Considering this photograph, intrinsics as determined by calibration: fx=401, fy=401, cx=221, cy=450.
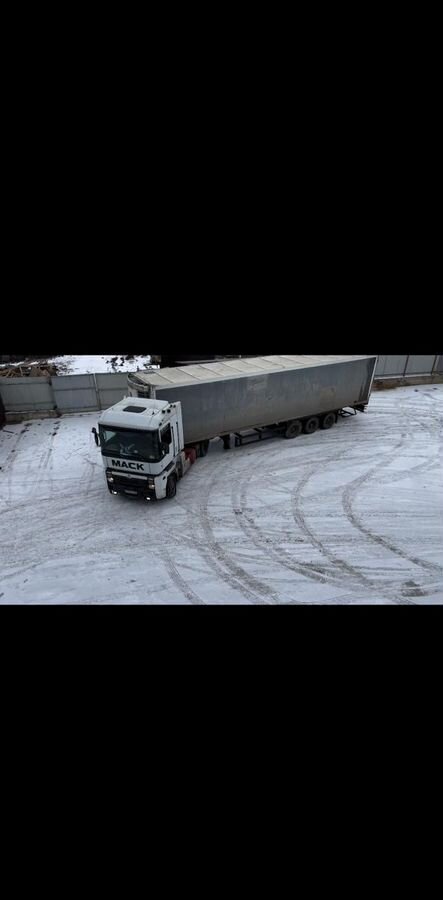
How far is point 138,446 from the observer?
11117 millimetres

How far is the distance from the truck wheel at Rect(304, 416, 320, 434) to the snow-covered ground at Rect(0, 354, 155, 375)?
395 inches

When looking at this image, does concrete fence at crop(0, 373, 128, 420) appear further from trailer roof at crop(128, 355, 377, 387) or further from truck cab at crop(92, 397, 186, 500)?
truck cab at crop(92, 397, 186, 500)

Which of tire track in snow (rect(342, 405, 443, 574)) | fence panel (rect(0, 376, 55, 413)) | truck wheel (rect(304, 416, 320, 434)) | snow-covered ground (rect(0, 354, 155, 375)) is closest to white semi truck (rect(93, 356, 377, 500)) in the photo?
truck wheel (rect(304, 416, 320, 434))

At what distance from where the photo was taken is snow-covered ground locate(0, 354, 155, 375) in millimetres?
21391

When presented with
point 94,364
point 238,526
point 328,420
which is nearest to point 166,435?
point 238,526

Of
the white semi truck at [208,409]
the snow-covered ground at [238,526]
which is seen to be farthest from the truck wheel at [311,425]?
the snow-covered ground at [238,526]

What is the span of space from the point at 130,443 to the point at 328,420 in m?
9.13

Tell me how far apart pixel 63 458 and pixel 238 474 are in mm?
6368

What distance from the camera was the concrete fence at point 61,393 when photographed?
1730cm

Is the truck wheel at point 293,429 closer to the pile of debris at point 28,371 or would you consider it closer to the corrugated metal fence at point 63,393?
the corrugated metal fence at point 63,393

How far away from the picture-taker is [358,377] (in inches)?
648

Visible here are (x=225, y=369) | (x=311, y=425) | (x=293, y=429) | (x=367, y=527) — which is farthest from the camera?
(x=311, y=425)

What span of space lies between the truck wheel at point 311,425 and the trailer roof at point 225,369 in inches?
91.8

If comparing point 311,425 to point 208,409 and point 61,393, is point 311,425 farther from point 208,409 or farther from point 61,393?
point 61,393
